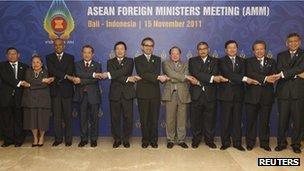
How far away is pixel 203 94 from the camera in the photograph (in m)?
5.69

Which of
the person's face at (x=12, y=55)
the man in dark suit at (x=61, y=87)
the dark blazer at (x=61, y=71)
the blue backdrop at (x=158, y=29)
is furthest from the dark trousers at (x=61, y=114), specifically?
the blue backdrop at (x=158, y=29)

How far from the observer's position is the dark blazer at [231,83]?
5.62 m

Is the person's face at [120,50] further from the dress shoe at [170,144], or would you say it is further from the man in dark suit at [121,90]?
the dress shoe at [170,144]

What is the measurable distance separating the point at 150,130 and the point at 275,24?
2.77m

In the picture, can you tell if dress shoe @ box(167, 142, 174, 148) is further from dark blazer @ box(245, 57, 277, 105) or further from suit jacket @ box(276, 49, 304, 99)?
suit jacket @ box(276, 49, 304, 99)

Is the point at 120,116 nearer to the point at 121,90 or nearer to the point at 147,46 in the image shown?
the point at 121,90

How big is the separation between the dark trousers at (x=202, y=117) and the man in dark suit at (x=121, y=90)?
972 millimetres

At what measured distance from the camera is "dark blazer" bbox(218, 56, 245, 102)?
5.62 meters

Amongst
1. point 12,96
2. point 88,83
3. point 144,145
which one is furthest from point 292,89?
point 12,96

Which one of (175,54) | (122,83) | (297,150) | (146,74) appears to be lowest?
(297,150)

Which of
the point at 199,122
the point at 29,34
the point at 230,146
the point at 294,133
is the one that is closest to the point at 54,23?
the point at 29,34

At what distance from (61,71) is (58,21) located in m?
1.05

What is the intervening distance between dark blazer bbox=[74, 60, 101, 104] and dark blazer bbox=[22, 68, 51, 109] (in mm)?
458

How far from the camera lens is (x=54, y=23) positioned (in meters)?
6.36
